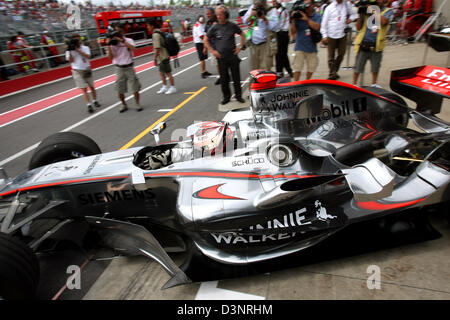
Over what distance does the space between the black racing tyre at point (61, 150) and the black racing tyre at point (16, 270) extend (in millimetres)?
1302

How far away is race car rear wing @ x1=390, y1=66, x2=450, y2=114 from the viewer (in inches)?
130

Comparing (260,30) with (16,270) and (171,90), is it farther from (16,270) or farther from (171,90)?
(16,270)

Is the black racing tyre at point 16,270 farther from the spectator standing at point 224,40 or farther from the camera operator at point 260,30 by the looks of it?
the camera operator at point 260,30

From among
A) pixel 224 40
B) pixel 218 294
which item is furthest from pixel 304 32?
pixel 218 294

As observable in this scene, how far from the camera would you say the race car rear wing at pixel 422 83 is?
3.31 metres

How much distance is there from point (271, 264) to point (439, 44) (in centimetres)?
367

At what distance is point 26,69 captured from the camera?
11234 mm

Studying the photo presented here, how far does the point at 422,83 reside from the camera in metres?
3.40

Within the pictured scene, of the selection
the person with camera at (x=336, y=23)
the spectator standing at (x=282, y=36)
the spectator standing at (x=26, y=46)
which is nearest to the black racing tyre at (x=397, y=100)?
the person with camera at (x=336, y=23)

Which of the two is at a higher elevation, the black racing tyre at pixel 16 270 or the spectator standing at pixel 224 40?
the spectator standing at pixel 224 40

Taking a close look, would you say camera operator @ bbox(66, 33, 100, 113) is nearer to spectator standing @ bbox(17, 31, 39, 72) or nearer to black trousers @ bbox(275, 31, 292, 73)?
black trousers @ bbox(275, 31, 292, 73)

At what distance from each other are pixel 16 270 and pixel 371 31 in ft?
19.1
